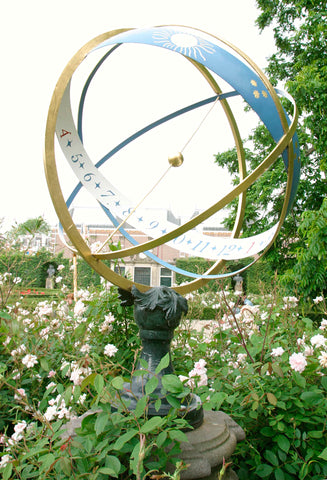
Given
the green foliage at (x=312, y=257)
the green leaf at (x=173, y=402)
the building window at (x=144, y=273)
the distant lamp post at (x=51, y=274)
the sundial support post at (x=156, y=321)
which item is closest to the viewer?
the green leaf at (x=173, y=402)

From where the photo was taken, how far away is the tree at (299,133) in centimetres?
791

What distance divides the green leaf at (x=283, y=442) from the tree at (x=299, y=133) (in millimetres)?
5644

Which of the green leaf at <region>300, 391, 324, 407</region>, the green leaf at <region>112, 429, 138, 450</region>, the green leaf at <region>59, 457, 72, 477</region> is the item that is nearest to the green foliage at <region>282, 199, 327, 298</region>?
the green leaf at <region>300, 391, 324, 407</region>

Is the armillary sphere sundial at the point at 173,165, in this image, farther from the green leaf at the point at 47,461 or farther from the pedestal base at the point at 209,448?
the green leaf at the point at 47,461

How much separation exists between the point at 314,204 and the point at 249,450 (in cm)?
777

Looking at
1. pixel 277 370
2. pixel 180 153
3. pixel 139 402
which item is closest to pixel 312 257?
pixel 180 153

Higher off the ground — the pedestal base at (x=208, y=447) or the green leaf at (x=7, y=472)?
the green leaf at (x=7, y=472)

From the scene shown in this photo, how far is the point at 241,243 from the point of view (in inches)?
96.1

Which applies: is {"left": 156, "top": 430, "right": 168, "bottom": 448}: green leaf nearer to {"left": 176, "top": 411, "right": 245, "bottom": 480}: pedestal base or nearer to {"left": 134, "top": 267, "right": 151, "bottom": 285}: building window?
{"left": 176, "top": 411, "right": 245, "bottom": 480}: pedestal base

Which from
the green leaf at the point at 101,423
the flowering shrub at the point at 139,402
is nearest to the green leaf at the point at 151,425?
the flowering shrub at the point at 139,402

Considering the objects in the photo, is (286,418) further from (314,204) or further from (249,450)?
(314,204)

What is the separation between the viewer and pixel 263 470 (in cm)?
181

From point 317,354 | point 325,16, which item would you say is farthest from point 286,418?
point 325,16

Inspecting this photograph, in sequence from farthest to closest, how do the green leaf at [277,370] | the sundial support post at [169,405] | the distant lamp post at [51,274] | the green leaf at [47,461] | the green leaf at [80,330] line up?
the distant lamp post at [51,274] < the green leaf at [80,330] < the green leaf at [277,370] < the sundial support post at [169,405] < the green leaf at [47,461]
